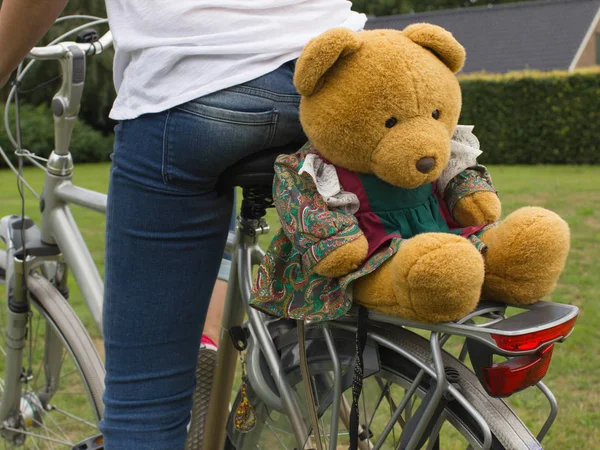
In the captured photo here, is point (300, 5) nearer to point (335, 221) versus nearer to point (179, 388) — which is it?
point (335, 221)

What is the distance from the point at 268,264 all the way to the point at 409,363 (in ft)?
1.06

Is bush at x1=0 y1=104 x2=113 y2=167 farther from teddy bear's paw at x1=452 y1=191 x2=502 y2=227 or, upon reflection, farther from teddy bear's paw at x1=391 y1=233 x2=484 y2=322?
teddy bear's paw at x1=391 y1=233 x2=484 y2=322

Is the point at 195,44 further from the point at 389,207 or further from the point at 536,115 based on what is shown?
the point at 536,115

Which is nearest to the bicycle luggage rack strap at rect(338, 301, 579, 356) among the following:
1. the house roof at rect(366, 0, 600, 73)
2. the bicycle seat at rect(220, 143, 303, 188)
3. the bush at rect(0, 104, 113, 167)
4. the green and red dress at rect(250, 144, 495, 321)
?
the green and red dress at rect(250, 144, 495, 321)

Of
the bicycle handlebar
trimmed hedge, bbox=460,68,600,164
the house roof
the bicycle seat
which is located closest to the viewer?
the bicycle seat

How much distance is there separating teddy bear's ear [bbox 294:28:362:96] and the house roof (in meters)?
22.3

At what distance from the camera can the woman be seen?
1.38 metres

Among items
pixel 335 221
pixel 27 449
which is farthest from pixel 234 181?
pixel 27 449

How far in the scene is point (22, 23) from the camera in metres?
1.44

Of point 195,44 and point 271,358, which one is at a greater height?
point 195,44

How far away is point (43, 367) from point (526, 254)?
6.18ft

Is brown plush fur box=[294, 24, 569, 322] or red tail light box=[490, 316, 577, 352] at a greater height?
brown plush fur box=[294, 24, 569, 322]

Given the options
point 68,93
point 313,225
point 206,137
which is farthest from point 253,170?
point 68,93

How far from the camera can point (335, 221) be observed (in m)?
1.28
